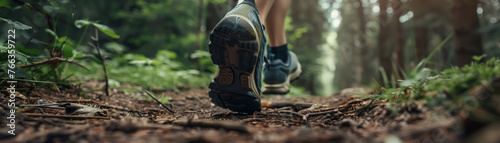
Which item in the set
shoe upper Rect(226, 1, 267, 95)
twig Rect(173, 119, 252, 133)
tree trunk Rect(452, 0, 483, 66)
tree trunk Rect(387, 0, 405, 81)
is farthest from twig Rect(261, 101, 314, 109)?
tree trunk Rect(387, 0, 405, 81)

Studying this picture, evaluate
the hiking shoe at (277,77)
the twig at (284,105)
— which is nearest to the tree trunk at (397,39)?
the hiking shoe at (277,77)

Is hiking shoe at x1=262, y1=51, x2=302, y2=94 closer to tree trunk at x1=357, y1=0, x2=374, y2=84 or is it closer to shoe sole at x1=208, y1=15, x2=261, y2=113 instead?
shoe sole at x1=208, y1=15, x2=261, y2=113

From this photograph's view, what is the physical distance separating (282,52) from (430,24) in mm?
6135

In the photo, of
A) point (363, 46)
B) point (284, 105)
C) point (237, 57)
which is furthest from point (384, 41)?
point (237, 57)

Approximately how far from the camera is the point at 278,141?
65 centimetres

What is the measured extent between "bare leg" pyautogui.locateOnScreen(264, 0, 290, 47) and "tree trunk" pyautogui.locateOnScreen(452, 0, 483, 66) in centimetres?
294

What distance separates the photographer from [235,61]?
129 cm

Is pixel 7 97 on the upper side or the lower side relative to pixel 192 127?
upper

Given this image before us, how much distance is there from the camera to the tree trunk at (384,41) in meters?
6.41

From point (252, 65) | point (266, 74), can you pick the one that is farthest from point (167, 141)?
point (266, 74)

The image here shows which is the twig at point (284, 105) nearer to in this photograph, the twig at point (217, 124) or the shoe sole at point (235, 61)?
the shoe sole at point (235, 61)

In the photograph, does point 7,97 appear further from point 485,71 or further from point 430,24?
point 430,24

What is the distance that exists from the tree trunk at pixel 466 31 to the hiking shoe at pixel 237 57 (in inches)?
139

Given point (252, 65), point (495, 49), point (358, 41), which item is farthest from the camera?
point (358, 41)
